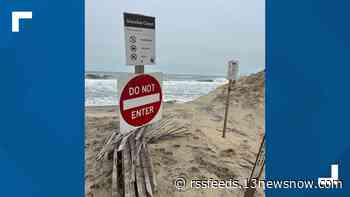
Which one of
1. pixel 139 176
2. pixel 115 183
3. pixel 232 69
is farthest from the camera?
pixel 232 69

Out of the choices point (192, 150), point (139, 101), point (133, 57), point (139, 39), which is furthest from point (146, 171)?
point (139, 39)

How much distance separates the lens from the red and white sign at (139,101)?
2.63 metres

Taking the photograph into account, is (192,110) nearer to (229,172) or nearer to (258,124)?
(258,124)

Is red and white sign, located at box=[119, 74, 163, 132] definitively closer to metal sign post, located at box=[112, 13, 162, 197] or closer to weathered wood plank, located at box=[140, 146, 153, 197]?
metal sign post, located at box=[112, 13, 162, 197]

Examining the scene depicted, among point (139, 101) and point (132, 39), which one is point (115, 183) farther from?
point (132, 39)

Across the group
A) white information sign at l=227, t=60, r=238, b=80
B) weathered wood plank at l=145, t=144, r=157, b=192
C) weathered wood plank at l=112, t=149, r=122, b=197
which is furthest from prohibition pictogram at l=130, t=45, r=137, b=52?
white information sign at l=227, t=60, r=238, b=80

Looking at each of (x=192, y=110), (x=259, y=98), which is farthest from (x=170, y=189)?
(x=259, y=98)

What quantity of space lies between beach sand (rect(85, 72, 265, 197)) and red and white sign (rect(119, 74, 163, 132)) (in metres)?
0.91

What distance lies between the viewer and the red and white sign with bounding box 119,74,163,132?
263cm

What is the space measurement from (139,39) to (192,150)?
1832 mm

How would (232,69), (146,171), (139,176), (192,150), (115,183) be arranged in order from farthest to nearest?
1. (192,150)
2. (232,69)
3. (146,171)
4. (139,176)
5. (115,183)

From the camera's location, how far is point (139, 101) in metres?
2.71

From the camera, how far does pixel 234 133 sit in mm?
4914

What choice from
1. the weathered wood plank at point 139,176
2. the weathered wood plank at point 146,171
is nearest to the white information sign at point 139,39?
the weathered wood plank at point 139,176
